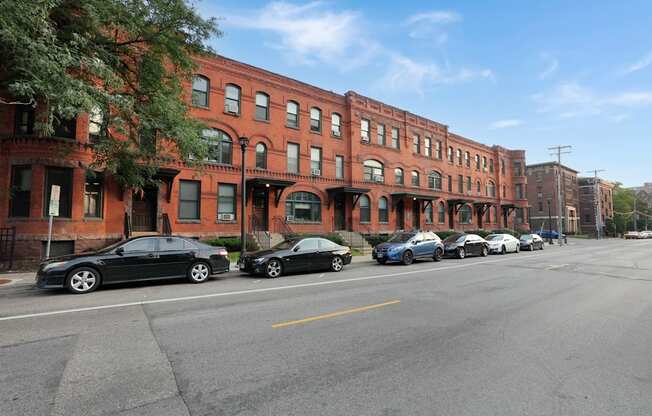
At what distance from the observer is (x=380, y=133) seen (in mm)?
29781

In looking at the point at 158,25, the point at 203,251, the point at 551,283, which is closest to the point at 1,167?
the point at 158,25

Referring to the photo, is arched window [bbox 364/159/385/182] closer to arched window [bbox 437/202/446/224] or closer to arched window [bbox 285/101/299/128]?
arched window [bbox 285/101/299/128]

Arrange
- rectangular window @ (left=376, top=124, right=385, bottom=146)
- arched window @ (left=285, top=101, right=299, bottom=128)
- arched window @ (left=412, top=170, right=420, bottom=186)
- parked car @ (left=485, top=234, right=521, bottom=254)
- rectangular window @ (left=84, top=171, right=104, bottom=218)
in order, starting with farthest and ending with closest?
arched window @ (left=412, top=170, right=420, bottom=186) < rectangular window @ (left=376, top=124, right=385, bottom=146) < arched window @ (left=285, top=101, right=299, bottom=128) < parked car @ (left=485, top=234, right=521, bottom=254) < rectangular window @ (left=84, top=171, right=104, bottom=218)

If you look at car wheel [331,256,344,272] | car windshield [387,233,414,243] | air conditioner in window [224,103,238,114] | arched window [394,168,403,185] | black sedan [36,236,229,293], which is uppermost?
air conditioner in window [224,103,238,114]

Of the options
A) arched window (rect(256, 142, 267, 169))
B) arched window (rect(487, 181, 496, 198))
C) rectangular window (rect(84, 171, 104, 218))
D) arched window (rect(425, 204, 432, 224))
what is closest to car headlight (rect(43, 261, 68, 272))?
rectangular window (rect(84, 171, 104, 218))

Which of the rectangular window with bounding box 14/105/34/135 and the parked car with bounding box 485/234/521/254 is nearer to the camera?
the rectangular window with bounding box 14/105/34/135

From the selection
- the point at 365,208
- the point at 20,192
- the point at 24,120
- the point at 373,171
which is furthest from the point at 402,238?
the point at 24,120

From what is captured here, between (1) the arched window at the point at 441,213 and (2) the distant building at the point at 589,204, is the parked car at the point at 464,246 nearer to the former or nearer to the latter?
(1) the arched window at the point at 441,213

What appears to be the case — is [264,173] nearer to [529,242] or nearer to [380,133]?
[380,133]

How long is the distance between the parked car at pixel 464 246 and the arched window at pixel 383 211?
864cm

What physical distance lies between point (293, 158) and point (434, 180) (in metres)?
17.0

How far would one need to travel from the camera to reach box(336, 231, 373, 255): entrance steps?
23477mm

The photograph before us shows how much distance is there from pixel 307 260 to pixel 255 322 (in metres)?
7.00

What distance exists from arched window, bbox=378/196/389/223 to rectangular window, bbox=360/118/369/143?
5.07 m
